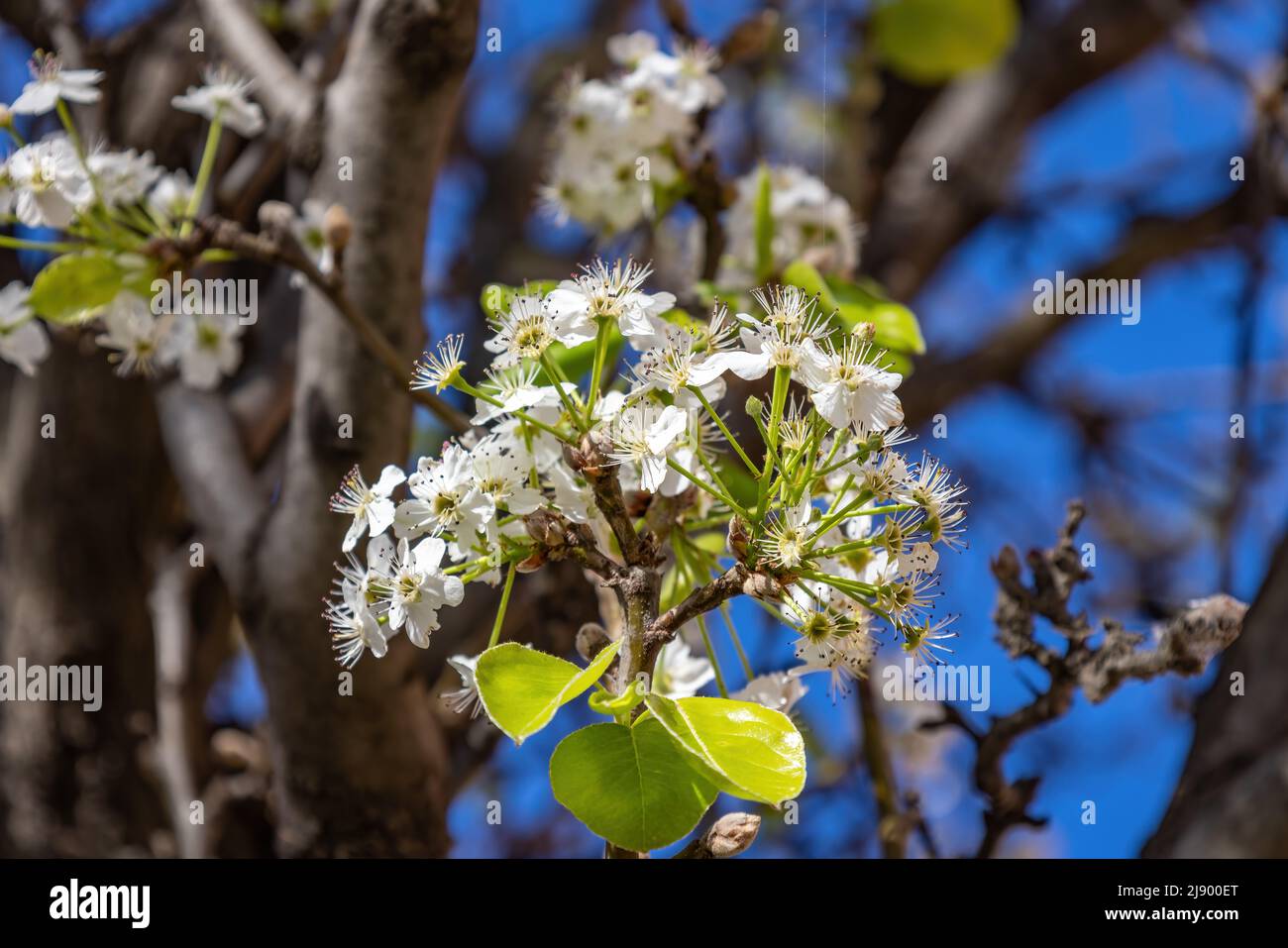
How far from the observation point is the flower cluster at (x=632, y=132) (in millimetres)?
1544

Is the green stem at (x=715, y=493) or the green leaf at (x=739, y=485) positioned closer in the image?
the green stem at (x=715, y=493)

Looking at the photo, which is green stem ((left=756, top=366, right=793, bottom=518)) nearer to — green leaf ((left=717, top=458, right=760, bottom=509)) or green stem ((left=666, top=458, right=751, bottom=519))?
green stem ((left=666, top=458, right=751, bottom=519))

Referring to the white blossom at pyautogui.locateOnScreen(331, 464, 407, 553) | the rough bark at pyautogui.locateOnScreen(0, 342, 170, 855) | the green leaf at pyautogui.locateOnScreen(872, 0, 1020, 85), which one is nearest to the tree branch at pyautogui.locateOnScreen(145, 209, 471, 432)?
the white blossom at pyautogui.locateOnScreen(331, 464, 407, 553)

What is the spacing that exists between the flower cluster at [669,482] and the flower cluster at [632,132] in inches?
25.2

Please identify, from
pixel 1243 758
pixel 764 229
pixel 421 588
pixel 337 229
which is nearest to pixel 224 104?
pixel 337 229

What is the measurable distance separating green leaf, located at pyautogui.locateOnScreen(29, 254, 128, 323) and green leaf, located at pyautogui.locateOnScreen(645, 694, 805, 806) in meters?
0.81

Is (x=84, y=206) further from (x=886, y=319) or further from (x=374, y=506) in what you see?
(x=886, y=319)

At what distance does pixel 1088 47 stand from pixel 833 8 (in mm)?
580

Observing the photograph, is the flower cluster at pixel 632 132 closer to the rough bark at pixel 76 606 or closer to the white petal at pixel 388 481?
the white petal at pixel 388 481

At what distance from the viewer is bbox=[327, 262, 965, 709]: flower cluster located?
2.76 feet

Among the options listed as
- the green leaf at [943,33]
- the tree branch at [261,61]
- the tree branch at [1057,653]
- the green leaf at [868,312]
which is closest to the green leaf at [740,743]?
the green leaf at [868,312]

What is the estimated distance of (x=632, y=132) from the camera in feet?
5.08

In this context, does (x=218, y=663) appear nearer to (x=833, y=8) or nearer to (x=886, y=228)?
(x=886, y=228)
